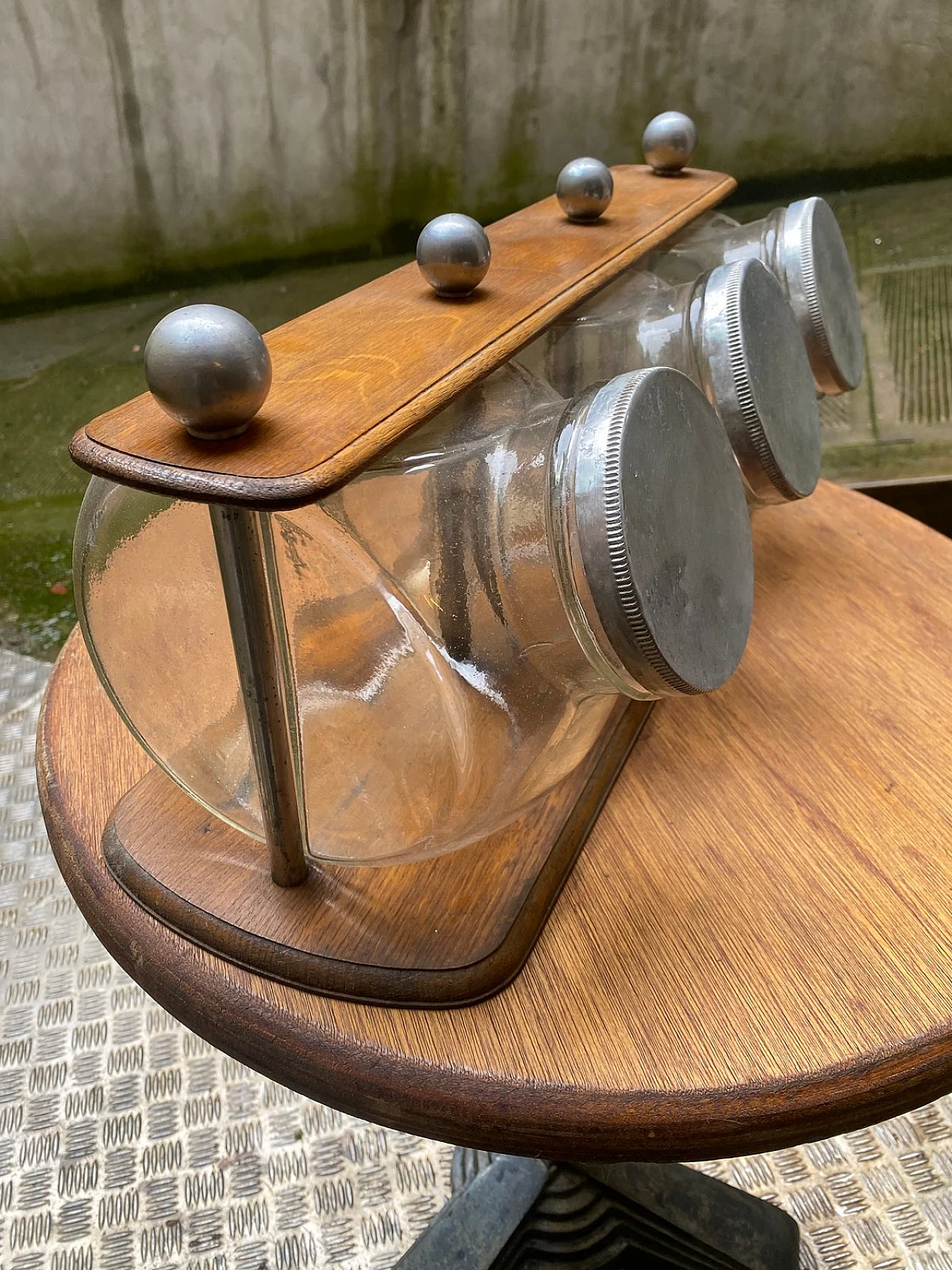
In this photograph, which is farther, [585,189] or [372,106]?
[372,106]

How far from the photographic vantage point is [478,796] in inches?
14.9

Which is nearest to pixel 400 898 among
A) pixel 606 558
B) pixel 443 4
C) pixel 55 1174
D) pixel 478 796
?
pixel 478 796

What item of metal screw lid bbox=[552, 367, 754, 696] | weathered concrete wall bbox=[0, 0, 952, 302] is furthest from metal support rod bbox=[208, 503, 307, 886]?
weathered concrete wall bbox=[0, 0, 952, 302]

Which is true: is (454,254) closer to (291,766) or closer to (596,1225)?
(291,766)

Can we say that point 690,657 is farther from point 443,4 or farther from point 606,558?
point 443,4

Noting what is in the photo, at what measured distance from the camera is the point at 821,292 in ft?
1.86

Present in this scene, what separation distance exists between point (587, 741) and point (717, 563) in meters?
0.10

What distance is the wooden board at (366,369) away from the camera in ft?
0.94

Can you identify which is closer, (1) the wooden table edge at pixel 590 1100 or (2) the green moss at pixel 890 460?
(1) the wooden table edge at pixel 590 1100

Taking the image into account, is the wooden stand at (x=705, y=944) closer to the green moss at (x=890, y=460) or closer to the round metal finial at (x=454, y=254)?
the round metal finial at (x=454, y=254)

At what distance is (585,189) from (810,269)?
134 millimetres

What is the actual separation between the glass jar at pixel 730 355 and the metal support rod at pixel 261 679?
8.5 inches

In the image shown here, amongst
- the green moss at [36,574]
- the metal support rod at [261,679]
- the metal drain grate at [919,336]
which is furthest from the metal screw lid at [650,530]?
the green moss at [36,574]

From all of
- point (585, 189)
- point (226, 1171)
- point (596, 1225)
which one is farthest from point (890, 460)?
point (226, 1171)
